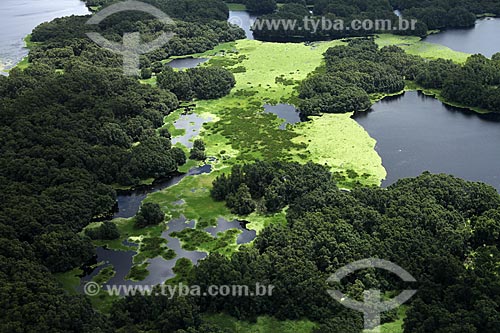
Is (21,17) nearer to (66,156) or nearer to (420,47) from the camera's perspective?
(66,156)

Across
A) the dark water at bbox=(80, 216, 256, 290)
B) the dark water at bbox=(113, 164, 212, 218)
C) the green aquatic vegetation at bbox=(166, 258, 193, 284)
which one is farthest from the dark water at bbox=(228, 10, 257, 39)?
the green aquatic vegetation at bbox=(166, 258, 193, 284)

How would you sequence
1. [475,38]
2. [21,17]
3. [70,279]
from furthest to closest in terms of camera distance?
[21,17], [475,38], [70,279]

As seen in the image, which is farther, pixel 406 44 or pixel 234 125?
pixel 406 44

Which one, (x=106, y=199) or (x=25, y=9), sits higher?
(x=25, y=9)

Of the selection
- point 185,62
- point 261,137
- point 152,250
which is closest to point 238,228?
point 152,250

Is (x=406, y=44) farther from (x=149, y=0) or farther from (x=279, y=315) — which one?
(x=279, y=315)

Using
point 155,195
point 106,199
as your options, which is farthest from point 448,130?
point 106,199
